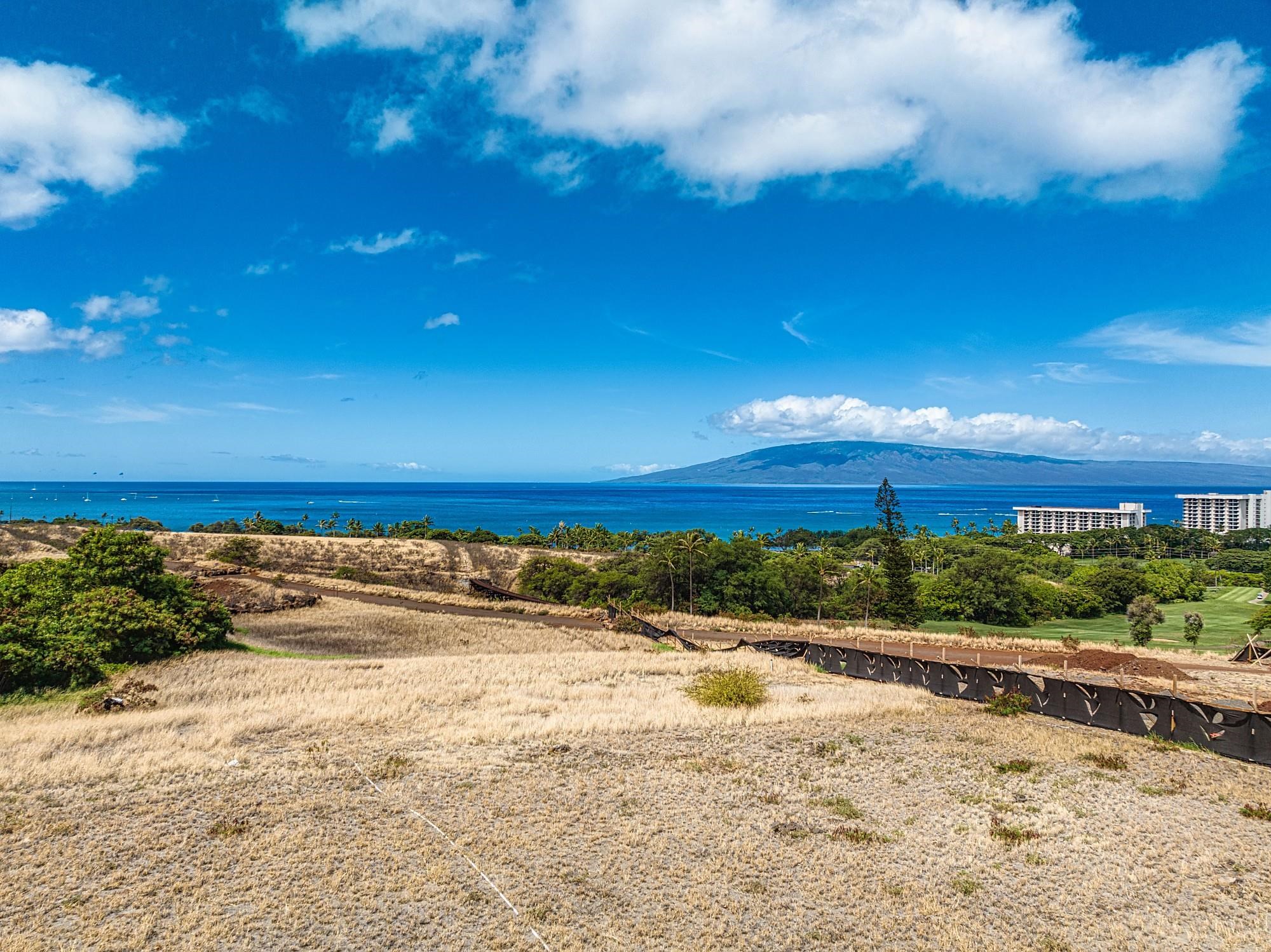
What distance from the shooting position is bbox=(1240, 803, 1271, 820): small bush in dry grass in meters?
11.5

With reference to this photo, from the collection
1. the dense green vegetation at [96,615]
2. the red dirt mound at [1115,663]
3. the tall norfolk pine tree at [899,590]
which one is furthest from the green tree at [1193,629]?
the dense green vegetation at [96,615]

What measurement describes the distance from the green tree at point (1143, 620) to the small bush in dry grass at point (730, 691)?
28.2 metres

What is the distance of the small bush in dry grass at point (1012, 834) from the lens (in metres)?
10.6

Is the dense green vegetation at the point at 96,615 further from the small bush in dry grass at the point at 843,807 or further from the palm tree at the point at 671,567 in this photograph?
the palm tree at the point at 671,567

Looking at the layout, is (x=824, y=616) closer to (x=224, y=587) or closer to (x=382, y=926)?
(x=224, y=587)

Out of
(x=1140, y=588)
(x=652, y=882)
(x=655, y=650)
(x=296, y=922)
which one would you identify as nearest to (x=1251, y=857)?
(x=652, y=882)

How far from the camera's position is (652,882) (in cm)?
920

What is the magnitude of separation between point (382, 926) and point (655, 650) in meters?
25.2

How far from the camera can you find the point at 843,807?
39.0 ft

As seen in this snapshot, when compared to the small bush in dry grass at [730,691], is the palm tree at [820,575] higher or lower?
lower

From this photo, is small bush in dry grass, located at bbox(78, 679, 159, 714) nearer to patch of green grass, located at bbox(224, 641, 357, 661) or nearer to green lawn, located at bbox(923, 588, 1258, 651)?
patch of green grass, located at bbox(224, 641, 357, 661)

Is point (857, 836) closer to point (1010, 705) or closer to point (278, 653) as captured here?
point (1010, 705)

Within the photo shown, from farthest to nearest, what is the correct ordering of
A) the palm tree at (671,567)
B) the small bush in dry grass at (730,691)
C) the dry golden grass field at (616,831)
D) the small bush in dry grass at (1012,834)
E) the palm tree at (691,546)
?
the palm tree at (671,567) → the palm tree at (691,546) → the small bush in dry grass at (730,691) → the small bush in dry grass at (1012,834) → the dry golden grass field at (616,831)

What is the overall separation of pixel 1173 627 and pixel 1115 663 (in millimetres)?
33935
